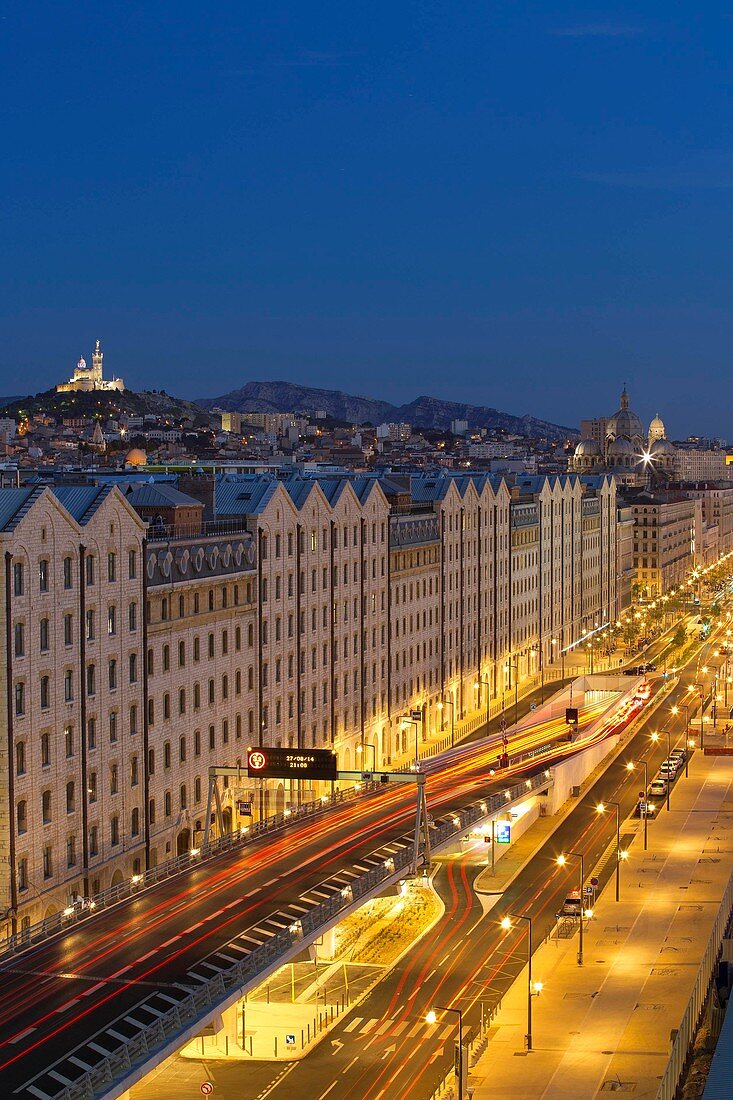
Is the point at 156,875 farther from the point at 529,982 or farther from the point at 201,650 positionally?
the point at 201,650

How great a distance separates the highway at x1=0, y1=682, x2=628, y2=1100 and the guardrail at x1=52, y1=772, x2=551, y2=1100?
1141mm

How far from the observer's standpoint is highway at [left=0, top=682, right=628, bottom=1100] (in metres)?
53.2

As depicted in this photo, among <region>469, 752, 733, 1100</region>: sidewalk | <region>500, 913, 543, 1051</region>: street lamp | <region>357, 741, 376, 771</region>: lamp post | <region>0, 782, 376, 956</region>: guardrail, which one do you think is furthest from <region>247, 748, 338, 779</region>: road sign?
<region>357, 741, 376, 771</region>: lamp post

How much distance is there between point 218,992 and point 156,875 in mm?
18634

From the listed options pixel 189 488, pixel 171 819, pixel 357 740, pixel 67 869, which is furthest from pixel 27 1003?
pixel 357 740

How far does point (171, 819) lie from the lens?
294 feet

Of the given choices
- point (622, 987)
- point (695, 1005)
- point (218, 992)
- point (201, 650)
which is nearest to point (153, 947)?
point (218, 992)

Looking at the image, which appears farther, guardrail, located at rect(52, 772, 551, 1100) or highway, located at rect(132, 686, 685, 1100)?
highway, located at rect(132, 686, 685, 1100)

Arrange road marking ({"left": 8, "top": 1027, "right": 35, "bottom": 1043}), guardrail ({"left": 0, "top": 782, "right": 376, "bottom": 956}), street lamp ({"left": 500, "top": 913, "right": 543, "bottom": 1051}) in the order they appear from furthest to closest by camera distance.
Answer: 1. street lamp ({"left": 500, "top": 913, "right": 543, "bottom": 1051})
2. guardrail ({"left": 0, "top": 782, "right": 376, "bottom": 956})
3. road marking ({"left": 8, "top": 1027, "right": 35, "bottom": 1043})

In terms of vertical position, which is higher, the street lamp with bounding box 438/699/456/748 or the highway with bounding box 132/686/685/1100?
the street lamp with bounding box 438/699/456/748

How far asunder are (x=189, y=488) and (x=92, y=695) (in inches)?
1135

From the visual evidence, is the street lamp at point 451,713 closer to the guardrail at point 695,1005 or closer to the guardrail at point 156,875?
the guardrail at point 156,875

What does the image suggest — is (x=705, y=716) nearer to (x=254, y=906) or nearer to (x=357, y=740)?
(x=357, y=740)

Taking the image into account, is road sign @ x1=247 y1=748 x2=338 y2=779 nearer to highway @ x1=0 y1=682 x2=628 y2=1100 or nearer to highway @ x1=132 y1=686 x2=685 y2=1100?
highway @ x1=0 y1=682 x2=628 y2=1100
